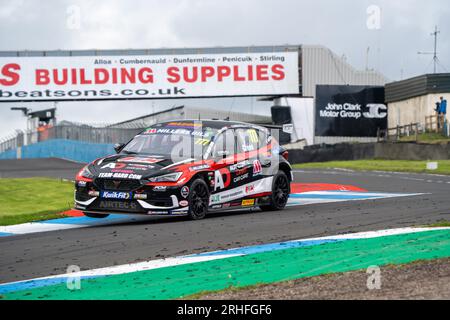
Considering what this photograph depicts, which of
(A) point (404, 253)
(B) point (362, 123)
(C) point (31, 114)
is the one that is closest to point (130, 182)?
(A) point (404, 253)

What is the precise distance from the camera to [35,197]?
64.2ft

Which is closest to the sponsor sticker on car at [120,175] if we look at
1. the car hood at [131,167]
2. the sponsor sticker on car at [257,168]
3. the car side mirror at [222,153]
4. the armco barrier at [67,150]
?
the car hood at [131,167]

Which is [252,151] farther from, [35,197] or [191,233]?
[35,197]

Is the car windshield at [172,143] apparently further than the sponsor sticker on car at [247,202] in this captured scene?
No

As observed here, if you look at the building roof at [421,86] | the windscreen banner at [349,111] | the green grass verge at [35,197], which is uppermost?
the building roof at [421,86]

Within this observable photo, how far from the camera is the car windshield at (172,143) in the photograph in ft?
46.1

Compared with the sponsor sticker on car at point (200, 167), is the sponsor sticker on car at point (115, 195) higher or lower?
lower

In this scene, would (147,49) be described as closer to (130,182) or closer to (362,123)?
(362,123)

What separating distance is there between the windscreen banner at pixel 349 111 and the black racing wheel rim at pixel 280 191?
3305cm

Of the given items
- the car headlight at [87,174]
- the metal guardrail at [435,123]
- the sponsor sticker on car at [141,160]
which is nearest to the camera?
the car headlight at [87,174]

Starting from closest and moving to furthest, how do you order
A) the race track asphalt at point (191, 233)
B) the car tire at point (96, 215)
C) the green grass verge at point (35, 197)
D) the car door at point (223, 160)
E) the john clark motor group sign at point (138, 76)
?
the race track asphalt at point (191, 233) < the car tire at point (96, 215) < the car door at point (223, 160) < the green grass verge at point (35, 197) < the john clark motor group sign at point (138, 76)

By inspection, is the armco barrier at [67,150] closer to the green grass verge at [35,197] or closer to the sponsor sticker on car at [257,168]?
the green grass verge at [35,197]

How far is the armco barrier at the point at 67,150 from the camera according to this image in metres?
42.8

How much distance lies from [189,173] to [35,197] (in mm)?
7090
